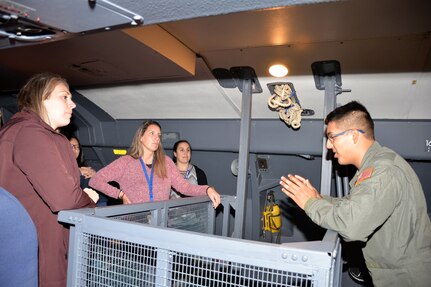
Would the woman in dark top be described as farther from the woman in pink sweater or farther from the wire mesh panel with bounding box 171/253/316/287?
the wire mesh panel with bounding box 171/253/316/287

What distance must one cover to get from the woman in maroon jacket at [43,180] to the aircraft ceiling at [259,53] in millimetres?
485

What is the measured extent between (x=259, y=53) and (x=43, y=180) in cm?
192

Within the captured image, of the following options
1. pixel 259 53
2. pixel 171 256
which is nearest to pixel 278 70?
pixel 259 53

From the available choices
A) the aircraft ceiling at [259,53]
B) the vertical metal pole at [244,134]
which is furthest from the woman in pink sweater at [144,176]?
the aircraft ceiling at [259,53]

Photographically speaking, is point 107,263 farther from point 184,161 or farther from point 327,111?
point 184,161

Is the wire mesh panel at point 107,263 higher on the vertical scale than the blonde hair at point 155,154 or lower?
lower

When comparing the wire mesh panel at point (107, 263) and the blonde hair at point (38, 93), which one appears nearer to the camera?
the wire mesh panel at point (107, 263)

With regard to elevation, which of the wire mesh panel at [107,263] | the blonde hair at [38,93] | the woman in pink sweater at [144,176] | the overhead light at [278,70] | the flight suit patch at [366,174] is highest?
the overhead light at [278,70]

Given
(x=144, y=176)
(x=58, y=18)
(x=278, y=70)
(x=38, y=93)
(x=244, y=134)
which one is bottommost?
(x=144, y=176)

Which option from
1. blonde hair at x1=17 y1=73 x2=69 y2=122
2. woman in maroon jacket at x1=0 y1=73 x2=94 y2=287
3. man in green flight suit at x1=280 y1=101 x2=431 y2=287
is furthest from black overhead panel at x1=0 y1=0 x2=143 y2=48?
man in green flight suit at x1=280 y1=101 x2=431 y2=287

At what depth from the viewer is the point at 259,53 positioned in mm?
2740

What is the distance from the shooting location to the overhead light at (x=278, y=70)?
286cm

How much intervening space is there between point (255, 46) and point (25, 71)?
2.21 meters

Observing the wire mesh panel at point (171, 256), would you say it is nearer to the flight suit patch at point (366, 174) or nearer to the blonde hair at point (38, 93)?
the flight suit patch at point (366, 174)
